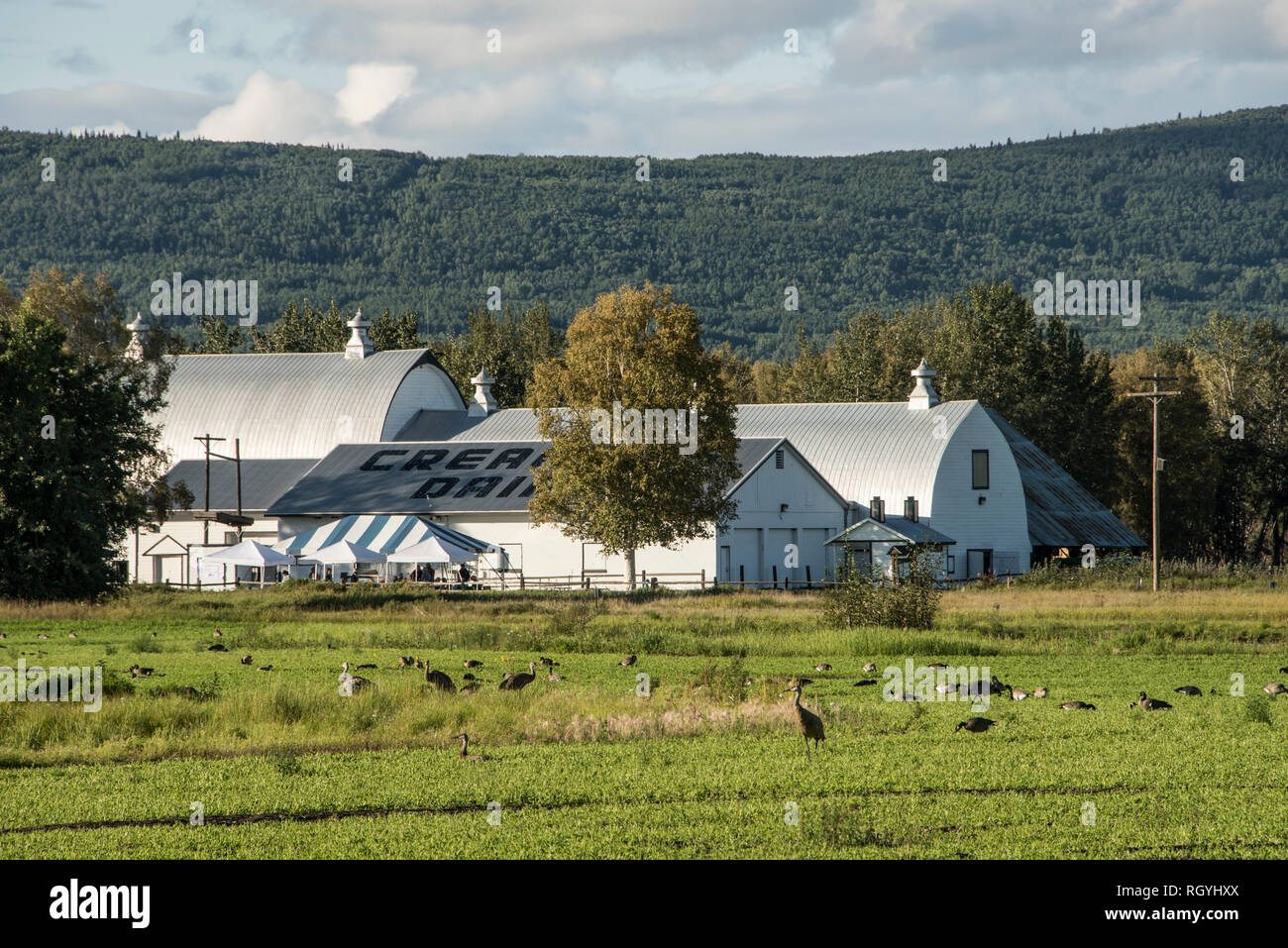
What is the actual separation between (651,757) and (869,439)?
5798cm

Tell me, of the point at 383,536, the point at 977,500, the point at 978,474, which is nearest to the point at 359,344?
the point at 383,536

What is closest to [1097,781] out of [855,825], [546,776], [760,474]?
[855,825]

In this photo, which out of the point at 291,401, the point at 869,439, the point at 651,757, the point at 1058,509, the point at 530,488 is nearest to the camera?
the point at 651,757

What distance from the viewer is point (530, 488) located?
68.4 meters

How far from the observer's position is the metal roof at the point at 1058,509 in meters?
75.7

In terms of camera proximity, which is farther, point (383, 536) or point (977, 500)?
point (977, 500)

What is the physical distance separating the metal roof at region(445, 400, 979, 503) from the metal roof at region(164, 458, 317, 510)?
1223 centimetres

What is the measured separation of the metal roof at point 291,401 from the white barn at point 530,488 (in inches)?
4.4

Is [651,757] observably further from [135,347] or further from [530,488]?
[135,347]

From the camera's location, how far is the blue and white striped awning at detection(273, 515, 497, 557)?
63.9 meters

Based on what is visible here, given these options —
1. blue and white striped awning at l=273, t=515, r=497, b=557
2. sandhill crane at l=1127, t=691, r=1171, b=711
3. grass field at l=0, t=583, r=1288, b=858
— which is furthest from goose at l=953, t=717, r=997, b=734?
blue and white striped awning at l=273, t=515, r=497, b=557

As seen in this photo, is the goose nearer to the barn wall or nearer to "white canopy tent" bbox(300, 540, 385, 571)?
"white canopy tent" bbox(300, 540, 385, 571)

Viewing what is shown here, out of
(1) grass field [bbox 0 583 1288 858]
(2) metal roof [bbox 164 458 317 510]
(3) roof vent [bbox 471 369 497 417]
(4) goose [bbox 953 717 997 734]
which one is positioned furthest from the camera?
(3) roof vent [bbox 471 369 497 417]

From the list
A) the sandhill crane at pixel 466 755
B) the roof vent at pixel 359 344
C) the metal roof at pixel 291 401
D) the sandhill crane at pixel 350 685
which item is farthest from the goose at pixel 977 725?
the roof vent at pixel 359 344
